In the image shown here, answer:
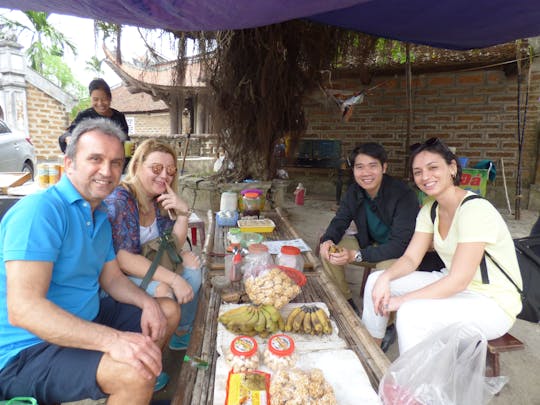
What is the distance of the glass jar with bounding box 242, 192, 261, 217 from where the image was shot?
316 cm

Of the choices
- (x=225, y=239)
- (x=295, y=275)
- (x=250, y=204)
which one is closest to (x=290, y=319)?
(x=295, y=275)

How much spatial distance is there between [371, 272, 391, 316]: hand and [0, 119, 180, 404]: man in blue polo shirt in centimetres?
114

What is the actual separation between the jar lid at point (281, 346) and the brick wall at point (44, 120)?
37.9ft

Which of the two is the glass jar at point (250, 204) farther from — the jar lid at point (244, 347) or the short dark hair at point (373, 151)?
the jar lid at point (244, 347)

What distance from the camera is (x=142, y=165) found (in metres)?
1.97

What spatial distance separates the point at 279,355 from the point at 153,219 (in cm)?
129

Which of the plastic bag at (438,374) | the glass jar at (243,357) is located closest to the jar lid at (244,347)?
the glass jar at (243,357)

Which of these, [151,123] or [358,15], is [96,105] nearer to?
[358,15]

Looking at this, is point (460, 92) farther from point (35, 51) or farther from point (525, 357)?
point (35, 51)

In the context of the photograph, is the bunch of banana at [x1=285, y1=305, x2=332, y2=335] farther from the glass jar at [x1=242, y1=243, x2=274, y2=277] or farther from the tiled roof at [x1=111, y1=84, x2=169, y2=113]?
the tiled roof at [x1=111, y1=84, x2=169, y2=113]

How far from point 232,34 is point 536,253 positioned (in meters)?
3.44

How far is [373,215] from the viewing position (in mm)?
2564

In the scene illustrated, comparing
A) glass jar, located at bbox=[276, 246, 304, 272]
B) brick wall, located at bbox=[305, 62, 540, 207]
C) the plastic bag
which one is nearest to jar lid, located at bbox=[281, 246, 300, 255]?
glass jar, located at bbox=[276, 246, 304, 272]

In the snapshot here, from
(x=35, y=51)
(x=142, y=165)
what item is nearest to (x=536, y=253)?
(x=142, y=165)
